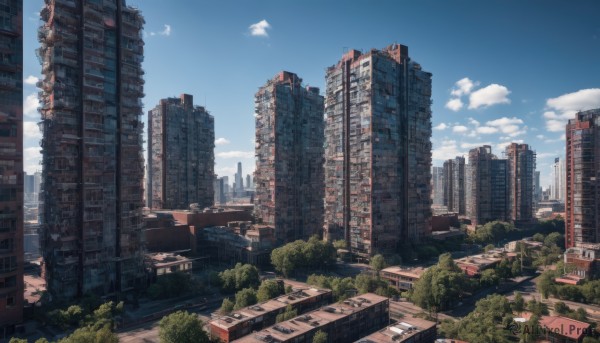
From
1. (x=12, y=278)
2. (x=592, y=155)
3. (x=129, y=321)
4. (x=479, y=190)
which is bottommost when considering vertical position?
(x=129, y=321)

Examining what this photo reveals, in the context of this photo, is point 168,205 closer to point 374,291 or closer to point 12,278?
point 12,278

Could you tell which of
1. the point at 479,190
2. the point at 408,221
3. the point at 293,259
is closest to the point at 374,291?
the point at 293,259

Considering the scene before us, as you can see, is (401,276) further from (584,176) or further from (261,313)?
(584,176)

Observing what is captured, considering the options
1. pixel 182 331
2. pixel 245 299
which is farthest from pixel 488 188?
pixel 182 331

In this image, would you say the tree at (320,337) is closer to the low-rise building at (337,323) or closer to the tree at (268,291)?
the low-rise building at (337,323)

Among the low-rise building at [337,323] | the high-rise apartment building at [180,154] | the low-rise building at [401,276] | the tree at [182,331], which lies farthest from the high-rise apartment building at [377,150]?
the tree at [182,331]
